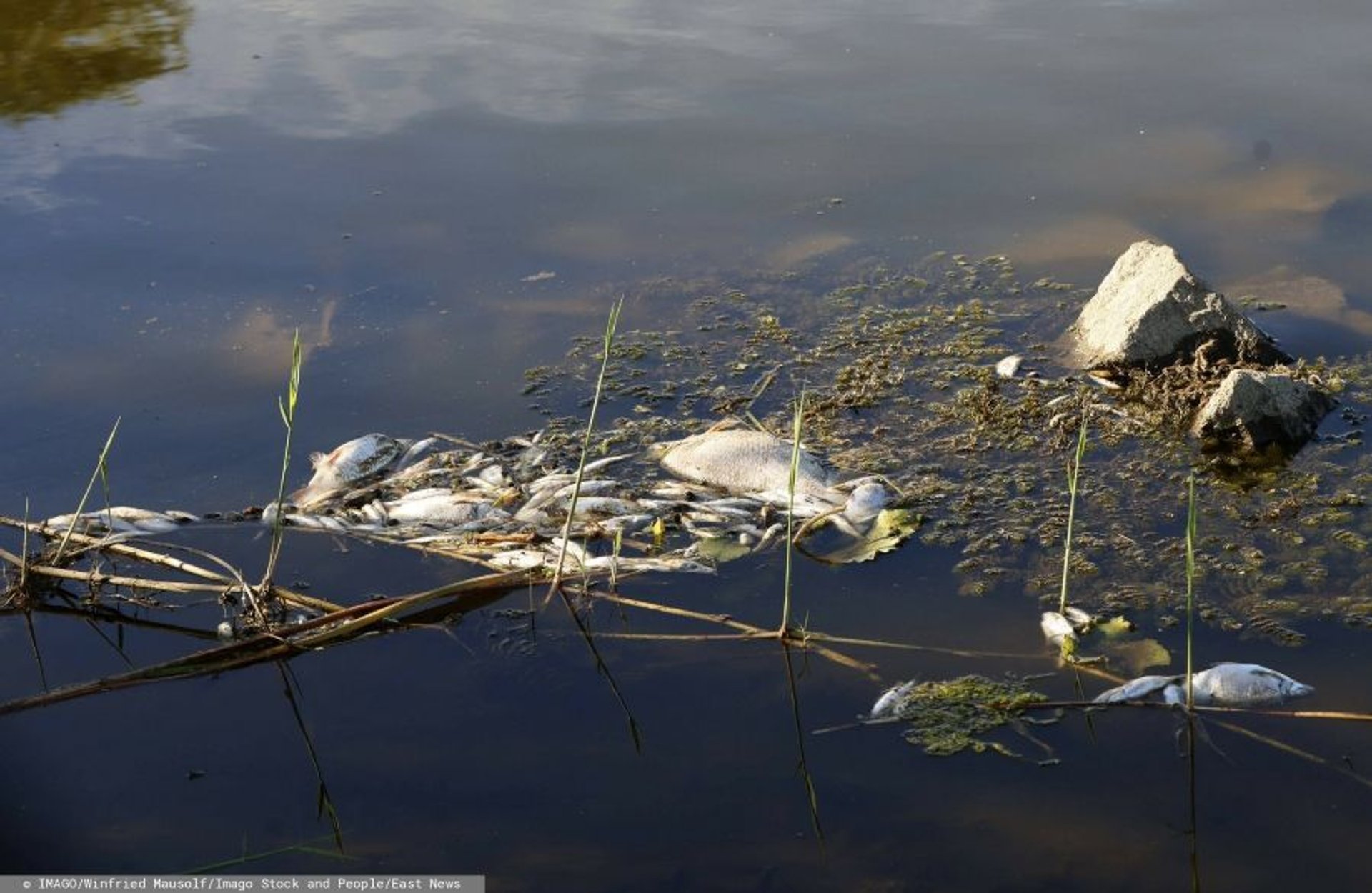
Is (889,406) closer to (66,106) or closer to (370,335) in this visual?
(370,335)

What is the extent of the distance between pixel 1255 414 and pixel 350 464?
2121mm

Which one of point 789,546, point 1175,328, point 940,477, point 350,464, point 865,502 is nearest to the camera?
point 789,546

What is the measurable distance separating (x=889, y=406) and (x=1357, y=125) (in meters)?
2.72

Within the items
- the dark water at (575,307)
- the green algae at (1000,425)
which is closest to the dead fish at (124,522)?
the dark water at (575,307)

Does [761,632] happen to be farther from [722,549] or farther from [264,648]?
[264,648]

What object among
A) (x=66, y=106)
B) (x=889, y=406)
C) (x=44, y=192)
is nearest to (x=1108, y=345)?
(x=889, y=406)

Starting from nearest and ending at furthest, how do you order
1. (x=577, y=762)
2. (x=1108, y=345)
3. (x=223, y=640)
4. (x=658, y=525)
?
(x=577, y=762) → (x=223, y=640) → (x=658, y=525) → (x=1108, y=345)

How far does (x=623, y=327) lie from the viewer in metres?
4.40

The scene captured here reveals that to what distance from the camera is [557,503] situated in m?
3.43

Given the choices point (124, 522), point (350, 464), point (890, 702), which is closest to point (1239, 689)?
point (890, 702)

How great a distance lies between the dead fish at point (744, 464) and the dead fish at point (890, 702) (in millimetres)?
737

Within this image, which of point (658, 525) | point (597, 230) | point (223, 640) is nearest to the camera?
point (223, 640)

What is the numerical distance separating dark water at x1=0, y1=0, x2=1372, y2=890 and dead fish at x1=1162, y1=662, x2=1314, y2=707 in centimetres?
6

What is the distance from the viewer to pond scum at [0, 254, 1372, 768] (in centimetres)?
296
